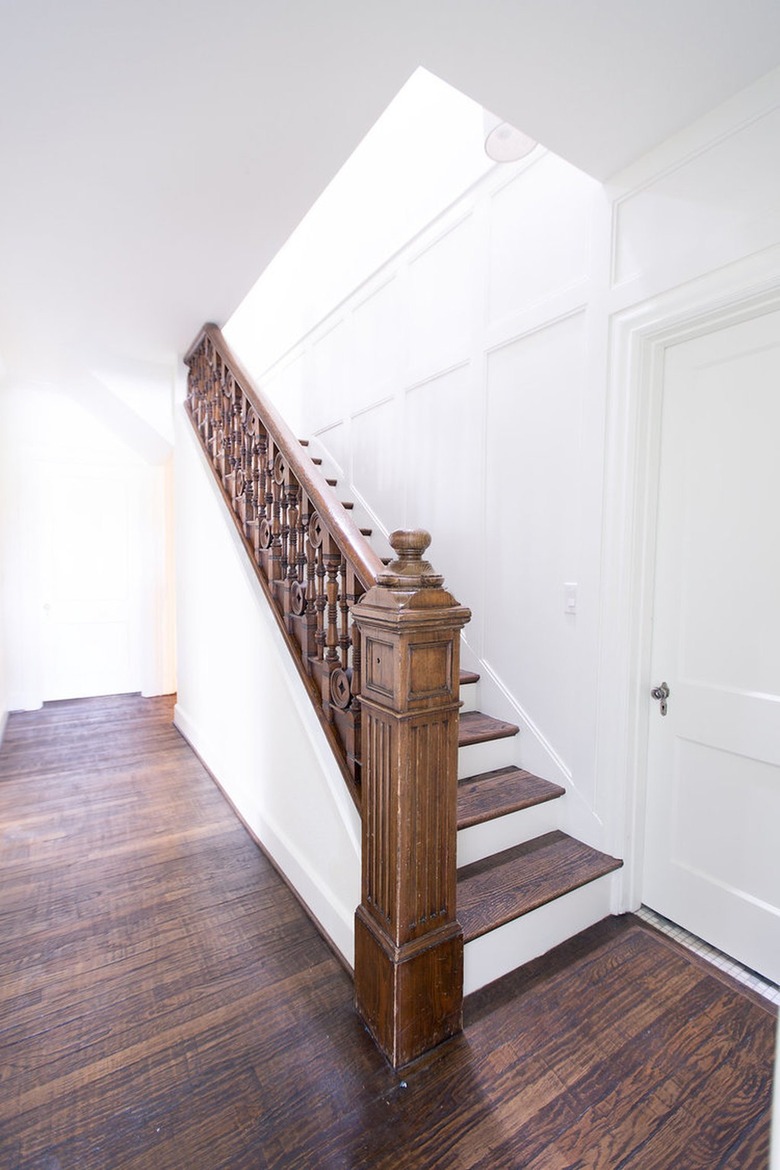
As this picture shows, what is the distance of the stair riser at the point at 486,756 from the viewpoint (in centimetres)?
215

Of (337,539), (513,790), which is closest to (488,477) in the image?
(337,539)

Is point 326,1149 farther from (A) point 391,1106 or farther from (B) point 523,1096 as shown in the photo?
(B) point 523,1096

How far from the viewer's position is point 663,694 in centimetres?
188

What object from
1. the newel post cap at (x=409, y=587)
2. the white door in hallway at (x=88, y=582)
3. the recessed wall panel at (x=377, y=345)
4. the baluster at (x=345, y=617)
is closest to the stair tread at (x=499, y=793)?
the baluster at (x=345, y=617)

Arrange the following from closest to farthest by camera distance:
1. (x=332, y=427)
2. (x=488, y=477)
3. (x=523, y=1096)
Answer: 1. (x=523, y=1096)
2. (x=488, y=477)
3. (x=332, y=427)

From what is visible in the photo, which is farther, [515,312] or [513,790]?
[515,312]

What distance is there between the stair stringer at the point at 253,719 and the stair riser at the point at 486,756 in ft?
1.92

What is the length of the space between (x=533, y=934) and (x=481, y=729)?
0.74 meters

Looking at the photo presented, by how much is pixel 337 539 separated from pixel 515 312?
1310 millimetres

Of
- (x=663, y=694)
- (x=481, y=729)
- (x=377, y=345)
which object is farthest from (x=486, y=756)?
(x=377, y=345)

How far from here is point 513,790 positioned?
81.4 inches

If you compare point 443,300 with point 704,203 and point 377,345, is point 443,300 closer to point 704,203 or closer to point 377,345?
point 377,345

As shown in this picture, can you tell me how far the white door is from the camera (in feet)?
5.24

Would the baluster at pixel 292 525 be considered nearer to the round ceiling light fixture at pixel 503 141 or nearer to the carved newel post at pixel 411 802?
the carved newel post at pixel 411 802
